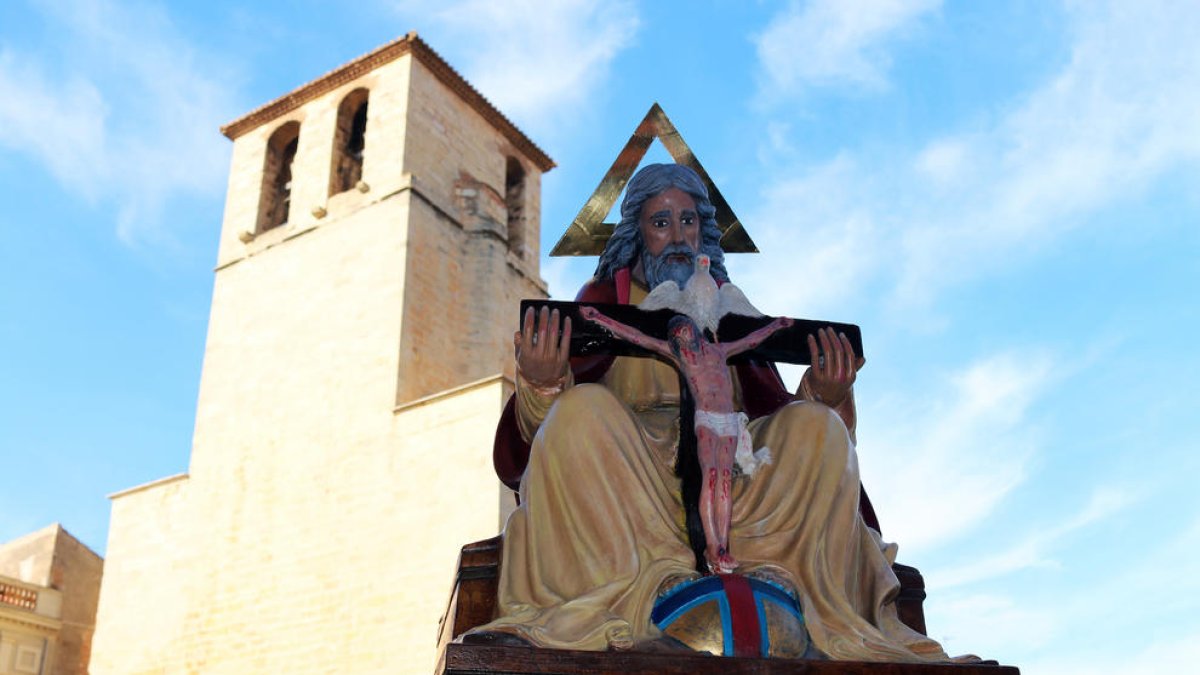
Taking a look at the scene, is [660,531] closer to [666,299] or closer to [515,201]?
[666,299]

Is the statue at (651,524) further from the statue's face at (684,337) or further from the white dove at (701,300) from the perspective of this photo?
the white dove at (701,300)

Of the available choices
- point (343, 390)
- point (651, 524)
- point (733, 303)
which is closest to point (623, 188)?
point (733, 303)

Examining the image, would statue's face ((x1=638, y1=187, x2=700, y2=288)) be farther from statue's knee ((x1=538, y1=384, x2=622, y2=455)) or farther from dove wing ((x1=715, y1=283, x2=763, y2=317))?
statue's knee ((x1=538, y1=384, x2=622, y2=455))

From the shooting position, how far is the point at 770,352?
134 inches

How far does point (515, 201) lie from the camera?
75.3ft

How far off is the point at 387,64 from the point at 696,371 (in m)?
19.1

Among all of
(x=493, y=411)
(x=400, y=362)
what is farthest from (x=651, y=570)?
(x=400, y=362)

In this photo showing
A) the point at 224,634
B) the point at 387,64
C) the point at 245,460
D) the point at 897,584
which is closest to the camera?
the point at 897,584

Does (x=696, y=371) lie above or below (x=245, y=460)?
below

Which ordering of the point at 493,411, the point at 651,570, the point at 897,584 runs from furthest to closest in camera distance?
1. the point at 493,411
2. the point at 897,584
3. the point at 651,570

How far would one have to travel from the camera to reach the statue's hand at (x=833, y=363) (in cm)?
340

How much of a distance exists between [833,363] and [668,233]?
2.66 ft

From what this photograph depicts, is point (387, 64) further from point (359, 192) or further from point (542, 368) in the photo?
point (542, 368)

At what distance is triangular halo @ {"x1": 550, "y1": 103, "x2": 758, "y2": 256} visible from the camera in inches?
175
